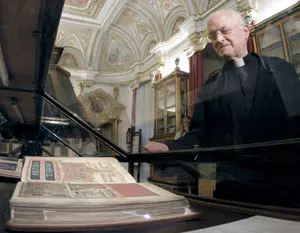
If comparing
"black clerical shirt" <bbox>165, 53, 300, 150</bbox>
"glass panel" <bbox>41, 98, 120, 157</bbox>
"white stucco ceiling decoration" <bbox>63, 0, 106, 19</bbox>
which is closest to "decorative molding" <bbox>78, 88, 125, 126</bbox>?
"white stucco ceiling decoration" <bbox>63, 0, 106, 19</bbox>

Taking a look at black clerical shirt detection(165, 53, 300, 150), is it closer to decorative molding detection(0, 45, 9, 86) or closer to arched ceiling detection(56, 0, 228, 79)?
decorative molding detection(0, 45, 9, 86)

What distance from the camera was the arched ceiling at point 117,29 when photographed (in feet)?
4.59

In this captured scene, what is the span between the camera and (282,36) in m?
0.72

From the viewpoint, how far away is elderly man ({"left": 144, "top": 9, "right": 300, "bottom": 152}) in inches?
24.4

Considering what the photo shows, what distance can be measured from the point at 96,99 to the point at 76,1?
0.74 metres

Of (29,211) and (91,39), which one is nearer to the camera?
(29,211)

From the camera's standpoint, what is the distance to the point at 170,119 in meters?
1.84

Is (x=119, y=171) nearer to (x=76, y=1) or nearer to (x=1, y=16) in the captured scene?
(x=1, y=16)

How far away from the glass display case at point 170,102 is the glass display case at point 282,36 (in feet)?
2.88

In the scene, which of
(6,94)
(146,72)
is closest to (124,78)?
(146,72)

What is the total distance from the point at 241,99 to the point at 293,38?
0.26 meters

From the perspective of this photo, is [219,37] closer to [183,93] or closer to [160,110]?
[183,93]

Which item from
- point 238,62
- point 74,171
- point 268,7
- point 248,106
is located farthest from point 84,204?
point 268,7

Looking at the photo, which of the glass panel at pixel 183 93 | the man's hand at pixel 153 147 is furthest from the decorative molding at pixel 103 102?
the man's hand at pixel 153 147
